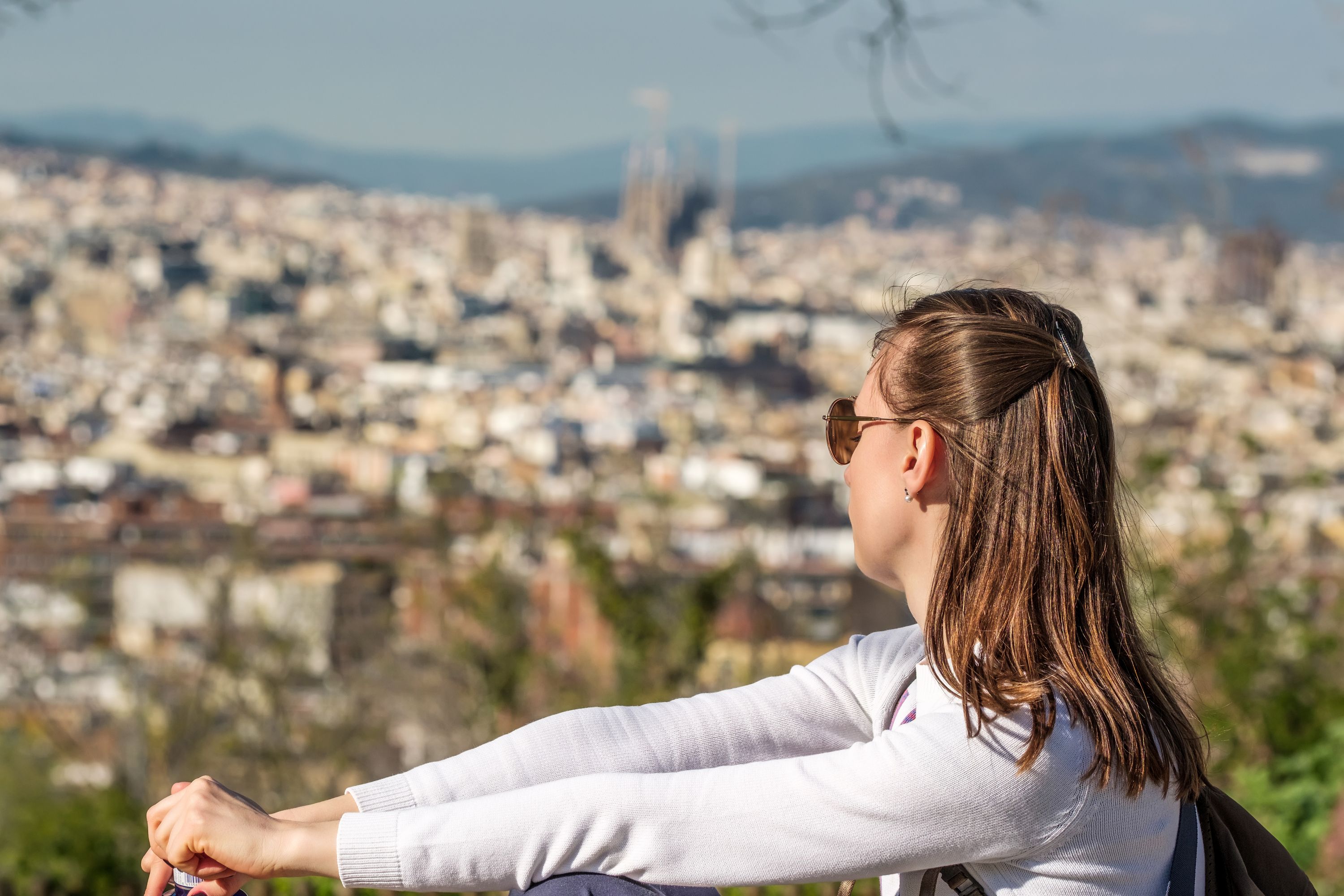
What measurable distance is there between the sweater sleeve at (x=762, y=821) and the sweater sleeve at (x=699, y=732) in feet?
0.24

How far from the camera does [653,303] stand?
4981 cm

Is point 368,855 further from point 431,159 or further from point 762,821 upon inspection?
point 431,159

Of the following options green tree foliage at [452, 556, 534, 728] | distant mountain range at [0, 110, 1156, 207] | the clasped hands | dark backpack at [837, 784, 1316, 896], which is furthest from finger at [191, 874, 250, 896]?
distant mountain range at [0, 110, 1156, 207]

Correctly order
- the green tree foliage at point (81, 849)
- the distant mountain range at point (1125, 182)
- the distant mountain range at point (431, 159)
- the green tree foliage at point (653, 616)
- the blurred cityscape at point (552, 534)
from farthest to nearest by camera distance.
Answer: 1. the distant mountain range at point (431, 159)
2. the green tree foliage at point (653, 616)
3. the distant mountain range at point (1125, 182)
4. the blurred cityscape at point (552, 534)
5. the green tree foliage at point (81, 849)

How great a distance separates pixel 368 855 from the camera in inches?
28.0

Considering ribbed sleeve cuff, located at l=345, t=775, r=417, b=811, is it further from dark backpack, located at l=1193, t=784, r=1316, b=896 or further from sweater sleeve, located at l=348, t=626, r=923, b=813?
dark backpack, located at l=1193, t=784, r=1316, b=896

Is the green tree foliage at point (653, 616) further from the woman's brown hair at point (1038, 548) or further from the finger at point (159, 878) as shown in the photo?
the woman's brown hair at point (1038, 548)

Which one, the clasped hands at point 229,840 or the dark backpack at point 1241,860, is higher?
the dark backpack at point 1241,860

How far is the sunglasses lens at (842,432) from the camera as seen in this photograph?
0.79 m

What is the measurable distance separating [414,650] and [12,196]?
5038 cm

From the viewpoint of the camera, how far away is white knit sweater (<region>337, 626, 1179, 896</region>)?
675mm

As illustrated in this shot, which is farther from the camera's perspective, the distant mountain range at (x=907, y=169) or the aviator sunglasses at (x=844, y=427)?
the distant mountain range at (x=907, y=169)

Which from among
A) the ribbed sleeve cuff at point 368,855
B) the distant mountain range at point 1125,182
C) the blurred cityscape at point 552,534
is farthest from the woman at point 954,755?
the distant mountain range at point 1125,182

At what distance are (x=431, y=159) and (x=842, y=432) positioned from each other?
331ft
